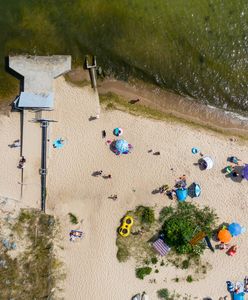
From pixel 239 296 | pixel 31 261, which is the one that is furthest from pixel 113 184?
pixel 239 296

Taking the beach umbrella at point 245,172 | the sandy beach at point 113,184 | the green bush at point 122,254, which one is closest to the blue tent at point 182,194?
the sandy beach at point 113,184

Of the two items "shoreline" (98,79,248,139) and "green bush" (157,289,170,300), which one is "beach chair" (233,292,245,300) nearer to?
"green bush" (157,289,170,300)

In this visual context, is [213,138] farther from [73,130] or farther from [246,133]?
[73,130]

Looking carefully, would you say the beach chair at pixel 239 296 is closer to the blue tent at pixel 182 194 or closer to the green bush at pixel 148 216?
the blue tent at pixel 182 194

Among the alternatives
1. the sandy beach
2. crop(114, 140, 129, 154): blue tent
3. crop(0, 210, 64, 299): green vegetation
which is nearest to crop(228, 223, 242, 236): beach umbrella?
the sandy beach

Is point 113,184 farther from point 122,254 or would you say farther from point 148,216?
point 122,254

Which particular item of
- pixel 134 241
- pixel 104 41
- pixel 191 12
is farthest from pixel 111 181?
pixel 191 12
